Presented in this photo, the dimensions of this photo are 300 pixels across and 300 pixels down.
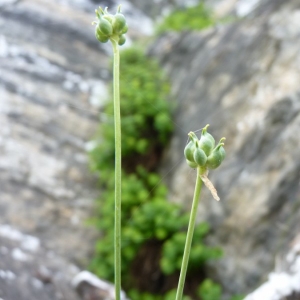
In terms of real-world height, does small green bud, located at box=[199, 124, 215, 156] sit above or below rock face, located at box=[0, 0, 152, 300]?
below

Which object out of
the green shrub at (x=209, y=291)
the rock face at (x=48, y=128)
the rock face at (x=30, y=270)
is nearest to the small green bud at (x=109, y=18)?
the rock face at (x=30, y=270)

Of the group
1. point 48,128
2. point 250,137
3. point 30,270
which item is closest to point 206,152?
point 30,270

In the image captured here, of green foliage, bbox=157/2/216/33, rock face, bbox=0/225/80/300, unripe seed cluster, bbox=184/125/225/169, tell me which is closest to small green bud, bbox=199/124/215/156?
unripe seed cluster, bbox=184/125/225/169

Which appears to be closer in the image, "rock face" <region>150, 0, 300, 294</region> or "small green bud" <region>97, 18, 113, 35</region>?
"small green bud" <region>97, 18, 113, 35</region>

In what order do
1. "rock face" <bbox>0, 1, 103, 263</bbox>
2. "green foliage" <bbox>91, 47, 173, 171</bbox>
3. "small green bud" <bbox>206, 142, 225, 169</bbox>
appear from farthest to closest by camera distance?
"green foliage" <bbox>91, 47, 173, 171</bbox> → "rock face" <bbox>0, 1, 103, 263</bbox> → "small green bud" <bbox>206, 142, 225, 169</bbox>

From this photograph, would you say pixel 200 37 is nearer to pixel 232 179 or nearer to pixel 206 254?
pixel 232 179

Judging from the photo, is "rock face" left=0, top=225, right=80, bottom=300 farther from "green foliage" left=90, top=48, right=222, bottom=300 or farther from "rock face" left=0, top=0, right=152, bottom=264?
"green foliage" left=90, top=48, right=222, bottom=300

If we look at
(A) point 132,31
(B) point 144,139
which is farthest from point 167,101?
(A) point 132,31

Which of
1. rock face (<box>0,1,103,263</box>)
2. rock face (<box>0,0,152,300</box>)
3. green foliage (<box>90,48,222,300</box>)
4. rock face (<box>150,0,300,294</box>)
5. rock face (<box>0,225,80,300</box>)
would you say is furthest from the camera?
rock face (<box>0,1,103,263</box>)
